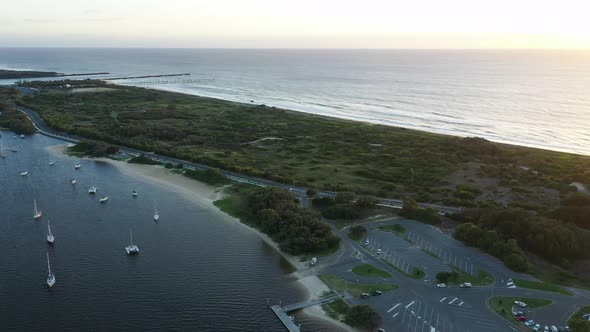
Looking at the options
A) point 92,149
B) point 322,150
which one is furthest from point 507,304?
point 92,149

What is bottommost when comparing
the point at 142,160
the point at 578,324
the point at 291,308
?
the point at 291,308

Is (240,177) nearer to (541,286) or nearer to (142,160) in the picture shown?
(142,160)

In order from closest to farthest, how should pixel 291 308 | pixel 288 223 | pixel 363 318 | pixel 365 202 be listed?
1. pixel 363 318
2. pixel 291 308
3. pixel 288 223
4. pixel 365 202

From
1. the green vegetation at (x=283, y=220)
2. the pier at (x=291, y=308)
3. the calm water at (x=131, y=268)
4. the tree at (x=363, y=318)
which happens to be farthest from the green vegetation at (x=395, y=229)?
the tree at (x=363, y=318)

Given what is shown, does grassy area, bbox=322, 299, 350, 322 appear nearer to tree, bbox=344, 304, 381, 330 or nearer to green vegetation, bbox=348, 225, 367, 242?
tree, bbox=344, 304, 381, 330

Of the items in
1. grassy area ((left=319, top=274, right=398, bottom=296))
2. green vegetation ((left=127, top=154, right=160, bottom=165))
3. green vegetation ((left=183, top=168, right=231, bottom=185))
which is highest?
green vegetation ((left=127, top=154, right=160, bottom=165))

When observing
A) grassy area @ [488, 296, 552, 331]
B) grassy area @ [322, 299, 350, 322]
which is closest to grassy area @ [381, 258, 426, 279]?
grassy area @ [488, 296, 552, 331]
